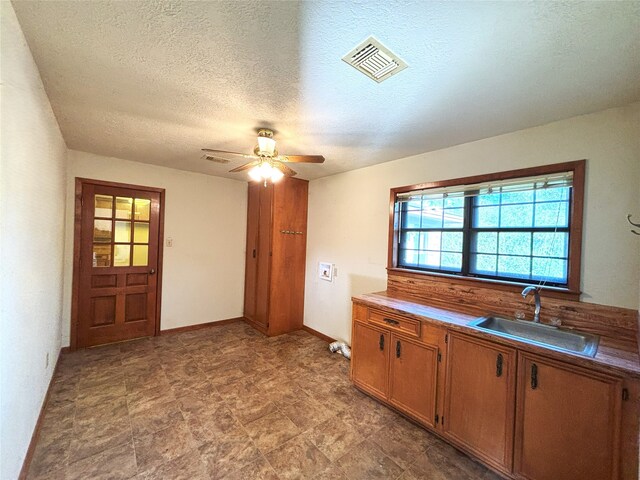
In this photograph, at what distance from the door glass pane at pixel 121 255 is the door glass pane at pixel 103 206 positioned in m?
0.43

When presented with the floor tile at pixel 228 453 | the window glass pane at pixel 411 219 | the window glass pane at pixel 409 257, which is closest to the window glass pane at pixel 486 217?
the window glass pane at pixel 411 219

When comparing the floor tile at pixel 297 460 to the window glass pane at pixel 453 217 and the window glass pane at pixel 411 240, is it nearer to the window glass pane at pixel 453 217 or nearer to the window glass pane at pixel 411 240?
the window glass pane at pixel 411 240

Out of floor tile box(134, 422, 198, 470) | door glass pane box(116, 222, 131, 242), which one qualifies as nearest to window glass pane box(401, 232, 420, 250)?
floor tile box(134, 422, 198, 470)

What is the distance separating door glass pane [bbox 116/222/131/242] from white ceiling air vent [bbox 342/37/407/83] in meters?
3.54

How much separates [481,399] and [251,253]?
11.6ft

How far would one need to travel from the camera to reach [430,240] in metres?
2.86

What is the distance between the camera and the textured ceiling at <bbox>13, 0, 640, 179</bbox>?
1.13 m

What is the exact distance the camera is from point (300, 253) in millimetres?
4242

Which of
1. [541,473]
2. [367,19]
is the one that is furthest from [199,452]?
[367,19]

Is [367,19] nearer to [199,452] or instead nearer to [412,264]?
[412,264]

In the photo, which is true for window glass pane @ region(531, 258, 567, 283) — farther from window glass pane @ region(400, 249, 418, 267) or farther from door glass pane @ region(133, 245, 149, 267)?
door glass pane @ region(133, 245, 149, 267)

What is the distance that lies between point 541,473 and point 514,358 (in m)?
0.64

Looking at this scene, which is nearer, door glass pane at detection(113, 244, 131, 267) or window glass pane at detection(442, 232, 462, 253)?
window glass pane at detection(442, 232, 462, 253)

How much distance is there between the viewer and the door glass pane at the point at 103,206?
3338mm
